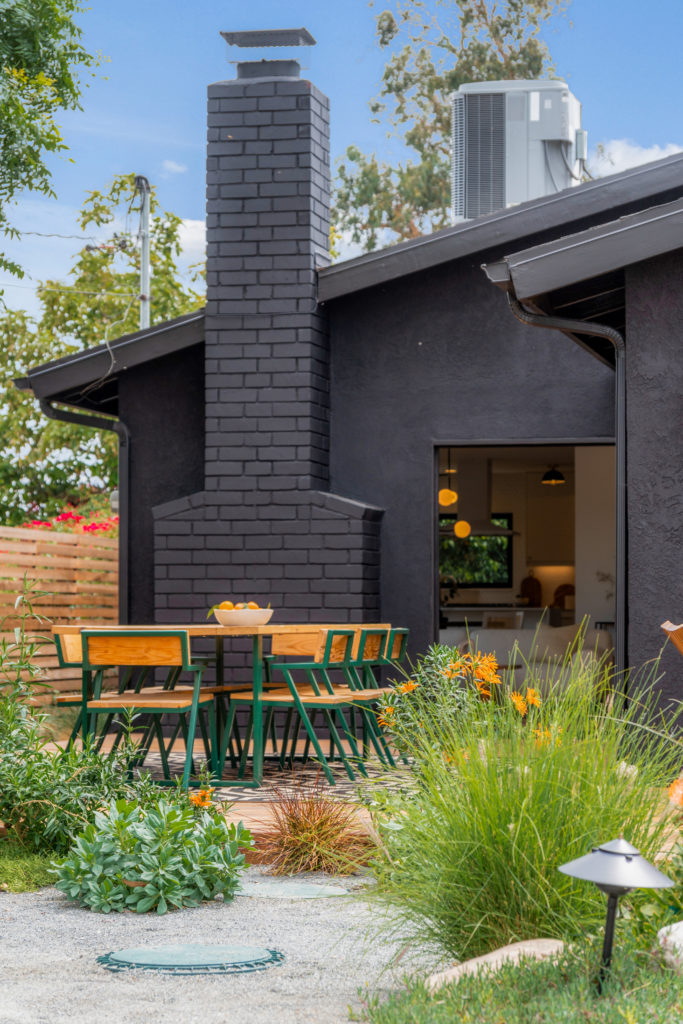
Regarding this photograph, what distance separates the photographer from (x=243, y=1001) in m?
2.93

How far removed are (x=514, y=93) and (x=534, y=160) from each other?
0.67 m

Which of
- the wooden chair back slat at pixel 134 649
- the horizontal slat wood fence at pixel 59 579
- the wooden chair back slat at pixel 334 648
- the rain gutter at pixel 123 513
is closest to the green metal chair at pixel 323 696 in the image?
the wooden chair back slat at pixel 334 648

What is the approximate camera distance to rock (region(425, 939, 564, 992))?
2723 mm

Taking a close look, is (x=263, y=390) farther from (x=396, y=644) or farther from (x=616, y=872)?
(x=616, y=872)

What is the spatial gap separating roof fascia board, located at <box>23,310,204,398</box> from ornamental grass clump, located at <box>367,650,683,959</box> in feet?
19.4

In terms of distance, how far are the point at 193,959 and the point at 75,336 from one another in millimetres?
17493

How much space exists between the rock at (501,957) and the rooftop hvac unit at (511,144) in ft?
29.9

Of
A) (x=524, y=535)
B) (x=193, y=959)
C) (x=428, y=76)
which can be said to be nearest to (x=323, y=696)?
(x=193, y=959)

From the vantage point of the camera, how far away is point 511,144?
1138 cm

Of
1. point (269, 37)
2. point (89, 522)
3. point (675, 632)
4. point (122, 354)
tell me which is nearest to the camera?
point (675, 632)

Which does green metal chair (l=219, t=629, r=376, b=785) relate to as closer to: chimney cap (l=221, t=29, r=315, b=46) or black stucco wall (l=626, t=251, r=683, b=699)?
black stucco wall (l=626, t=251, r=683, b=699)

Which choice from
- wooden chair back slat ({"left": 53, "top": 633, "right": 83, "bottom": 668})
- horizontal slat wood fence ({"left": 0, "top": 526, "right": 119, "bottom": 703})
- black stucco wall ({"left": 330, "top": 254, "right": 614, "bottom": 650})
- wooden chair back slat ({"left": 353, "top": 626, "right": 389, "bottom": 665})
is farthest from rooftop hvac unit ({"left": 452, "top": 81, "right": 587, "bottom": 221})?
wooden chair back slat ({"left": 53, "top": 633, "right": 83, "bottom": 668})

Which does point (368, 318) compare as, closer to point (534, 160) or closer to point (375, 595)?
point (375, 595)

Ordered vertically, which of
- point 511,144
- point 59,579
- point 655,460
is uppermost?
point 511,144
